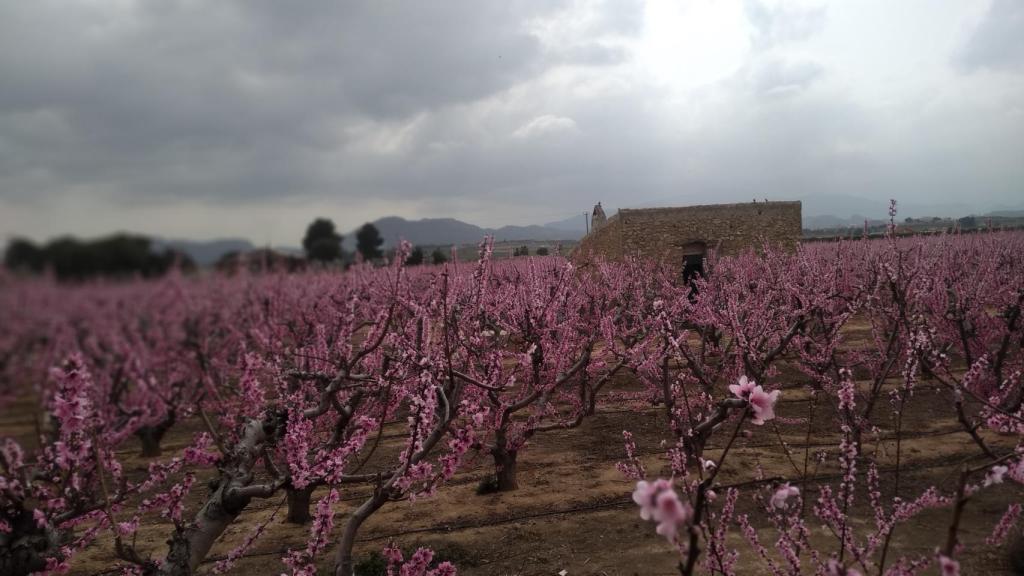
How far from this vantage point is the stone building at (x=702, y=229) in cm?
2108

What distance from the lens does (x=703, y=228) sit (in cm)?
2144

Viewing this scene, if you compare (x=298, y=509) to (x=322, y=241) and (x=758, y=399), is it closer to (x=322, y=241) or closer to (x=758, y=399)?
(x=322, y=241)

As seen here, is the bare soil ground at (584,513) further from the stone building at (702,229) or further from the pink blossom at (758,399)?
the stone building at (702,229)

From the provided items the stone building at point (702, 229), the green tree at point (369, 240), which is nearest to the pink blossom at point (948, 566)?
the green tree at point (369, 240)

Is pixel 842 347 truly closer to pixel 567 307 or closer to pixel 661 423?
pixel 661 423

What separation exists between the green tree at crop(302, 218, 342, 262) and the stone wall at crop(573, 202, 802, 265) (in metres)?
18.1

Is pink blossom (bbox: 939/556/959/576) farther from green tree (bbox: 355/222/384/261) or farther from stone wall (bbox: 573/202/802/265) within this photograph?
stone wall (bbox: 573/202/802/265)

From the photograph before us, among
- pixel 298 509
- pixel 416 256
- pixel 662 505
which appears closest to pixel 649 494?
pixel 662 505

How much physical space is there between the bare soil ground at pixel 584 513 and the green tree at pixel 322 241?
2.74m

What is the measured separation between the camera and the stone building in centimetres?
2108

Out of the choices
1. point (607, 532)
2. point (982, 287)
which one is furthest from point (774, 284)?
point (607, 532)

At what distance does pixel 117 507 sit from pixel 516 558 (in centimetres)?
351

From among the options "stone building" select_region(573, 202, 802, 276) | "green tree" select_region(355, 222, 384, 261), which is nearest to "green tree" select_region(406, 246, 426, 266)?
"green tree" select_region(355, 222, 384, 261)

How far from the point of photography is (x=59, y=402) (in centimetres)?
234
